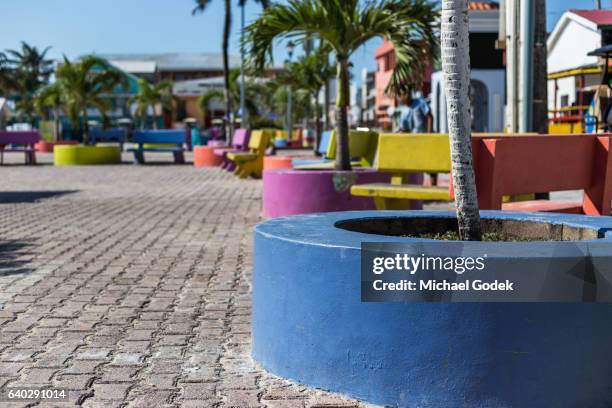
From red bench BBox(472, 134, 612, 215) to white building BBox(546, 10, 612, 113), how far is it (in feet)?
47.9

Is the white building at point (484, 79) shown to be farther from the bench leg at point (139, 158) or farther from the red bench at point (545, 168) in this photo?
the red bench at point (545, 168)

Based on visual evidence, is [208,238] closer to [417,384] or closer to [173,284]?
[173,284]

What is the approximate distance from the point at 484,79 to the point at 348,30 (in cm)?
2235

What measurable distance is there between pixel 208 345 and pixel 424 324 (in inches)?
60.0

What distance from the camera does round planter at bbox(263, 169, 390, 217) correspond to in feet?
33.2

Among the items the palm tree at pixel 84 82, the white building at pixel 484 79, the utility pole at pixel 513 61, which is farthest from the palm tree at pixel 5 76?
the utility pole at pixel 513 61

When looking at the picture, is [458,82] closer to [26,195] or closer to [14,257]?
[14,257]

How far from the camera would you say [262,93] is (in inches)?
2682

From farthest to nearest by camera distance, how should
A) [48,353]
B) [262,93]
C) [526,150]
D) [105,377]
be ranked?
[262,93]
[526,150]
[48,353]
[105,377]

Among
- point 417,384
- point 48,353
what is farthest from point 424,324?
point 48,353

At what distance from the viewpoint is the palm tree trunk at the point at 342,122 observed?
35.7ft

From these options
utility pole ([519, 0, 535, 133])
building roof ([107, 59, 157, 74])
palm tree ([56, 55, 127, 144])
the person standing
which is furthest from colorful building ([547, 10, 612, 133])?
building roof ([107, 59, 157, 74])

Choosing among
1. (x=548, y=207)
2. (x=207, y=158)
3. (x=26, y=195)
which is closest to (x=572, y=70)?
(x=207, y=158)

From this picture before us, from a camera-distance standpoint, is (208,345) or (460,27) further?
(208,345)
